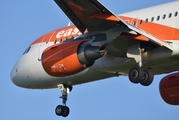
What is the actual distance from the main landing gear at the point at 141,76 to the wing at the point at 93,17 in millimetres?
1198

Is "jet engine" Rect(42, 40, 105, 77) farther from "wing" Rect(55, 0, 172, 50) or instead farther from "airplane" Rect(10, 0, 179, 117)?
"wing" Rect(55, 0, 172, 50)

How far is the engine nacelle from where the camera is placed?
27.9 metres

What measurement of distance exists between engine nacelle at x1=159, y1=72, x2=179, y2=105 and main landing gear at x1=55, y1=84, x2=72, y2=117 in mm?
4166

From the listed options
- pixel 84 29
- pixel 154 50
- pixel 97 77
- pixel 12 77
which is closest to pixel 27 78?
pixel 12 77

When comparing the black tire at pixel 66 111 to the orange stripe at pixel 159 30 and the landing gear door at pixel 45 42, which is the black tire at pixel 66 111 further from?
the orange stripe at pixel 159 30

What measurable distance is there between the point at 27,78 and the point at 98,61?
431 cm

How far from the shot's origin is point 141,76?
2319 cm

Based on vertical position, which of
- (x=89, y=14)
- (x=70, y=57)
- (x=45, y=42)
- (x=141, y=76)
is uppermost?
(x=45, y=42)

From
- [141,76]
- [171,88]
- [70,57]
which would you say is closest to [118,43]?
[141,76]

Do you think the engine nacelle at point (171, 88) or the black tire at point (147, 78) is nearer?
the black tire at point (147, 78)

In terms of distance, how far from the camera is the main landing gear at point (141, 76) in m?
23.2

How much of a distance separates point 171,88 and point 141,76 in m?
5.15

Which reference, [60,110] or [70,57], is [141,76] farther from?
[60,110]

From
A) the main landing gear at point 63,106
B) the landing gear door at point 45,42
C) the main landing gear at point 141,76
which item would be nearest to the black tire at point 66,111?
the main landing gear at point 63,106
